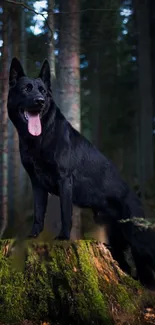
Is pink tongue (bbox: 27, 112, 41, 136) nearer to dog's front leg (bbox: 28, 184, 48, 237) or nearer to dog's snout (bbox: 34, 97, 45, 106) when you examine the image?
dog's snout (bbox: 34, 97, 45, 106)

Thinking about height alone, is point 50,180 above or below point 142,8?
below

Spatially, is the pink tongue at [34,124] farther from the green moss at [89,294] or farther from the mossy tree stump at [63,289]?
the green moss at [89,294]

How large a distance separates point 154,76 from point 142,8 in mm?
2358

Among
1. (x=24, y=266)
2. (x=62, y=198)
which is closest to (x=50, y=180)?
(x=62, y=198)

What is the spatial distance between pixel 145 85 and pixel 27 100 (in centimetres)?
1115

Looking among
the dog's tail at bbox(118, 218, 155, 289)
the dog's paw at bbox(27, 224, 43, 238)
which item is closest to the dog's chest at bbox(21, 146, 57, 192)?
the dog's paw at bbox(27, 224, 43, 238)

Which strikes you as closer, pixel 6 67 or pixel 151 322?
pixel 151 322

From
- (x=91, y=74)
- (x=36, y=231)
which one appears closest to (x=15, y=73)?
(x=36, y=231)

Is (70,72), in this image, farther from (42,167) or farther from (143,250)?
(143,250)

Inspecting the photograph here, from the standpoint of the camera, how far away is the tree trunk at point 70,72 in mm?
7945

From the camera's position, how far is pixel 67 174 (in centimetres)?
494

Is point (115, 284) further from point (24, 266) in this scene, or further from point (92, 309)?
point (24, 266)

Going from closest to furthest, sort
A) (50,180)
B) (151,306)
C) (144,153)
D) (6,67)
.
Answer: (151,306), (50,180), (6,67), (144,153)

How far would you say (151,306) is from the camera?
181 inches
